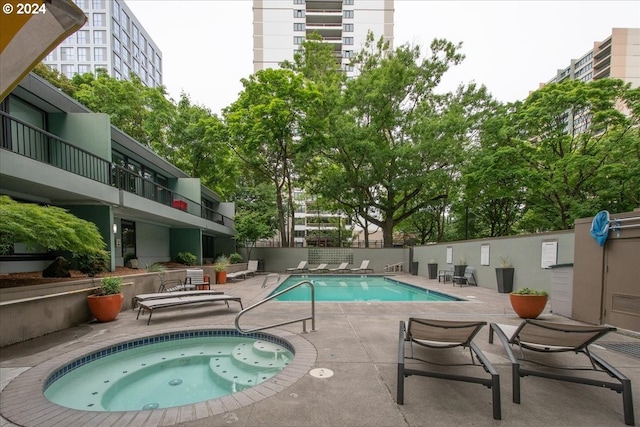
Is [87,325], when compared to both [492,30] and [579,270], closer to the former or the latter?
[579,270]

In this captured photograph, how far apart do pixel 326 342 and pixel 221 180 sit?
2088 centimetres

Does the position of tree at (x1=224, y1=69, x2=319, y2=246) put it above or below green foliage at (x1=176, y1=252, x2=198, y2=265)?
above

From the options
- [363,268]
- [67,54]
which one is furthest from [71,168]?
[67,54]

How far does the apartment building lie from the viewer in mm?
7035

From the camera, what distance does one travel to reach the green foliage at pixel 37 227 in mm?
5020

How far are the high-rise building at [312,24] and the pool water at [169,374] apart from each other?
5074cm

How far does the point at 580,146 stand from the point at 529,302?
15908 mm

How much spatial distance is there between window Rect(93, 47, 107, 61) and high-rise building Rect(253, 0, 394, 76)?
24.2 meters

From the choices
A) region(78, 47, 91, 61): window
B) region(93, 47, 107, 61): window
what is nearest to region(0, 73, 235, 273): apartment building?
region(93, 47, 107, 61): window

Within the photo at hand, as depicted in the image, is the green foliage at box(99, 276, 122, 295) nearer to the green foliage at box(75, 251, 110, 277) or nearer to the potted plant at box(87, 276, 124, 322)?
the potted plant at box(87, 276, 124, 322)

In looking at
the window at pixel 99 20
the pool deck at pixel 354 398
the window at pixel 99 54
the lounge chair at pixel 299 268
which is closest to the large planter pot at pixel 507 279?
the pool deck at pixel 354 398

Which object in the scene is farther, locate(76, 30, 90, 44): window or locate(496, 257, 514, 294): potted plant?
locate(76, 30, 90, 44): window

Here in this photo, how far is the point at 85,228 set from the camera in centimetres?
628

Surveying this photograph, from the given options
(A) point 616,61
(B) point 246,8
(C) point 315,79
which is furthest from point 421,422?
(A) point 616,61
